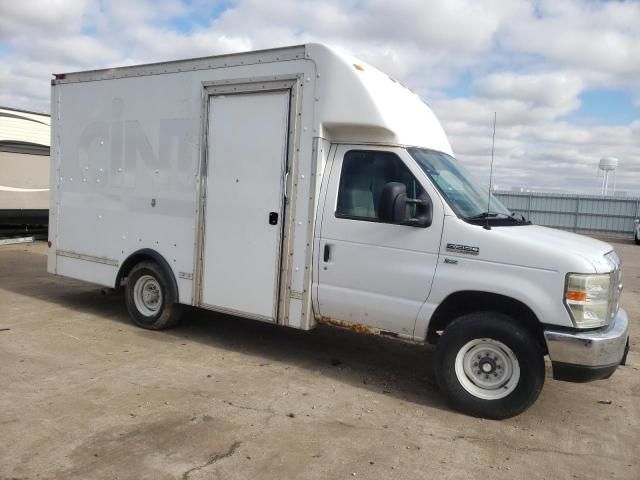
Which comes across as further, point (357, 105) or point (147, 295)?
point (147, 295)

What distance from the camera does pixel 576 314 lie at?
4.41 m

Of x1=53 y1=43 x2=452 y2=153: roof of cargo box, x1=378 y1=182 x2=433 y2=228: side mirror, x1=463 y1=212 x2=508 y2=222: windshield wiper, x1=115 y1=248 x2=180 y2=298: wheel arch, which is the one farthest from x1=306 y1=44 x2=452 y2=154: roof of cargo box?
x1=115 y1=248 x2=180 y2=298: wheel arch

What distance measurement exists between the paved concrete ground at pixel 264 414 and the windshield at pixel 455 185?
178cm

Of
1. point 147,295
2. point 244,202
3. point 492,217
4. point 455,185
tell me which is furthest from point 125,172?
point 492,217

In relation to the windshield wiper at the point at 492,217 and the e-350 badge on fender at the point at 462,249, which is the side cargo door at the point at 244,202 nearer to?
the e-350 badge on fender at the point at 462,249

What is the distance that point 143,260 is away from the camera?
6.88m

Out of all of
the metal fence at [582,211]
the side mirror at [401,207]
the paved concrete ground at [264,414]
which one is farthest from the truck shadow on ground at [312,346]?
the metal fence at [582,211]

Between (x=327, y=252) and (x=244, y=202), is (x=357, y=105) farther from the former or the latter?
(x=244, y=202)

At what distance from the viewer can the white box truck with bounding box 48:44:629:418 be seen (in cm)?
464

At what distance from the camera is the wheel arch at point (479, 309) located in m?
4.75

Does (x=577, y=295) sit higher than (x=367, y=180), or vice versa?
(x=367, y=180)

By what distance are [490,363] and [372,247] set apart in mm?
1429

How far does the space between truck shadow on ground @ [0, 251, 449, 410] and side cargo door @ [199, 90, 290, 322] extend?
0.71 m

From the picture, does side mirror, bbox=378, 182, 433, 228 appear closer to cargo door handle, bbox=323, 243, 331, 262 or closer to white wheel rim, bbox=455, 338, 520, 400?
cargo door handle, bbox=323, 243, 331, 262
